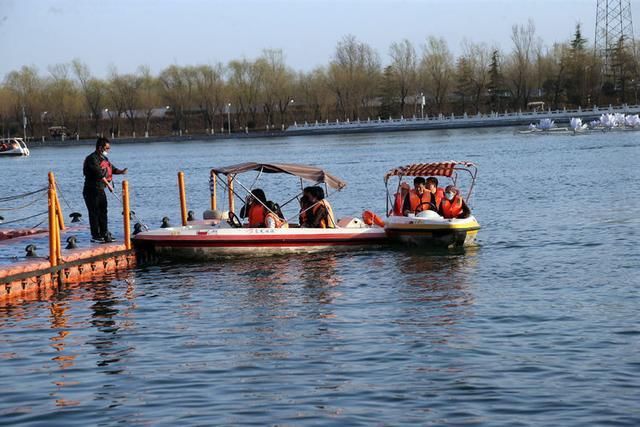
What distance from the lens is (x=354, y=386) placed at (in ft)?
39.2

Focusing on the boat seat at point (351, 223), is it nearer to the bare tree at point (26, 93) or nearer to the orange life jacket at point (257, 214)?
the orange life jacket at point (257, 214)

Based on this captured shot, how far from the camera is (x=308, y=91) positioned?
14888cm

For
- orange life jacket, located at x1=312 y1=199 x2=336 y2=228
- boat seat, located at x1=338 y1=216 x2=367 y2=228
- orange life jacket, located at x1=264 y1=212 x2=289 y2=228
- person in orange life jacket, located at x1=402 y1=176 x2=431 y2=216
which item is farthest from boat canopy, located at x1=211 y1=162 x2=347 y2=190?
person in orange life jacket, located at x1=402 y1=176 x2=431 y2=216

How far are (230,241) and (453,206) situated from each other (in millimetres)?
4816

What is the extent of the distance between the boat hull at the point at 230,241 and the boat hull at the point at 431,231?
130 cm

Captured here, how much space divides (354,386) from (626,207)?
20819 mm

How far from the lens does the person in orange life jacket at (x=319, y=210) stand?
22.5 m

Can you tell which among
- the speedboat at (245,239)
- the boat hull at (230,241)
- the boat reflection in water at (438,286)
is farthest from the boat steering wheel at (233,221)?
the boat reflection in water at (438,286)

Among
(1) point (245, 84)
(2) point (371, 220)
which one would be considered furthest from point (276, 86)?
(2) point (371, 220)

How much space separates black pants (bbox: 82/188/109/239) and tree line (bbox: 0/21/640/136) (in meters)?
116

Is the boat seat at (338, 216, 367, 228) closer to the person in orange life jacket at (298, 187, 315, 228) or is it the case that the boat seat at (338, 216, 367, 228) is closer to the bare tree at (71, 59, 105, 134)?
the person in orange life jacket at (298, 187, 315, 228)

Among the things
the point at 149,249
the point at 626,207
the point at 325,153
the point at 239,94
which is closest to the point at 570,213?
the point at 626,207

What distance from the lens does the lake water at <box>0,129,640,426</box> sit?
11281mm

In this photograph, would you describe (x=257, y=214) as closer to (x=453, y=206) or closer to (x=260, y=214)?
(x=260, y=214)
